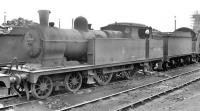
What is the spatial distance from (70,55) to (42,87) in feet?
6.49

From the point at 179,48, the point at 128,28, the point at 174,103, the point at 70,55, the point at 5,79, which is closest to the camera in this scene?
the point at 5,79

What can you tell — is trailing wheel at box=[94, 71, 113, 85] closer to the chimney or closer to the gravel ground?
the gravel ground

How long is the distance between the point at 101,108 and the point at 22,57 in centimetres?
396

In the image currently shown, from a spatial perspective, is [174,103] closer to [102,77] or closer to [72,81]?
[72,81]

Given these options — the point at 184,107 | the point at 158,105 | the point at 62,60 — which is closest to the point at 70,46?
the point at 62,60

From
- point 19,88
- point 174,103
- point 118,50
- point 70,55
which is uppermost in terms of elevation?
point 118,50

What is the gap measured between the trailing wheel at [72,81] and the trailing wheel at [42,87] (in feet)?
2.29

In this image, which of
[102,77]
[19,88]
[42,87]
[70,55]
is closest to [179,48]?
[102,77]

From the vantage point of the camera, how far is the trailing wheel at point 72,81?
904cm

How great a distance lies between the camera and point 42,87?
825 cm

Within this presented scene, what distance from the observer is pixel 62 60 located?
910 centimetres

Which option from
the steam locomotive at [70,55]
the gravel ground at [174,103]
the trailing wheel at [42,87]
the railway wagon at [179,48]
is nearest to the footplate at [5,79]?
the steam locomotive at [70,55]

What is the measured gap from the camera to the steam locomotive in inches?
326

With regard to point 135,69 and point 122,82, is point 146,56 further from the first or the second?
point 122,82
